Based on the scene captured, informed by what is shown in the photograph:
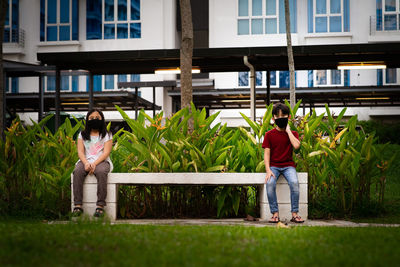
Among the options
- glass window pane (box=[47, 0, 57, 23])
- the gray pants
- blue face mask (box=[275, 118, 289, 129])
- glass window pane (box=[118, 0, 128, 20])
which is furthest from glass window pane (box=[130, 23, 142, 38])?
blue face mask (box=[275, 118, 289, 129])

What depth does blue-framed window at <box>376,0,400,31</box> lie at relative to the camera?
31172 millimetres

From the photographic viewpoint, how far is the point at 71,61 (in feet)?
48.9

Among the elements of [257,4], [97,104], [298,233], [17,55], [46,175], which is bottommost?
[298,233]

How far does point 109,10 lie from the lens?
32719mm

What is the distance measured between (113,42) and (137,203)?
1059 inches

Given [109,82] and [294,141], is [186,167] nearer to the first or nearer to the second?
[294,141]

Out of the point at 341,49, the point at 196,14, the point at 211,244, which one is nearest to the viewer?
the point at 211,244

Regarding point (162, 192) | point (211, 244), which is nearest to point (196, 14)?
point (162, 192)

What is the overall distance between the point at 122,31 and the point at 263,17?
8.61 meters

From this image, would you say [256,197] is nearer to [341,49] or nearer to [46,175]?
[46,175]

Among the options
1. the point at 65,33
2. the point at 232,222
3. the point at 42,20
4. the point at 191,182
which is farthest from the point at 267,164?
the point at 42,20

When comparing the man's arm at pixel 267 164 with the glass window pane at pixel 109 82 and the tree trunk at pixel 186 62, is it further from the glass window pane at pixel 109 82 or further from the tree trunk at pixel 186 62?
the glass window pane at pixel 109 82

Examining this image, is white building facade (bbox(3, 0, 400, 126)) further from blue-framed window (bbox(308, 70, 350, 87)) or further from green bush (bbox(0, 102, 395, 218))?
green bush (bbox(0, 102, 395, 218))

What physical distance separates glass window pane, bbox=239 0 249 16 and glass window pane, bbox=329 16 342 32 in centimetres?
496
